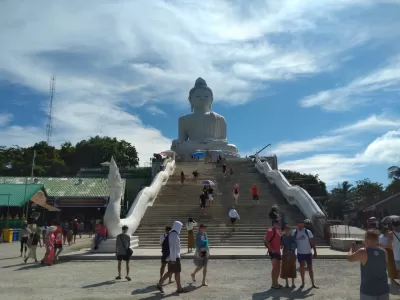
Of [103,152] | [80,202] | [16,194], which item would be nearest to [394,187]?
[80,202]

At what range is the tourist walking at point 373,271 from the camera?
13.6 ft

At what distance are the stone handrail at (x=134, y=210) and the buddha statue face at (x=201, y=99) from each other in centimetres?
1826

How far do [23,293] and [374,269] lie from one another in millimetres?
5929

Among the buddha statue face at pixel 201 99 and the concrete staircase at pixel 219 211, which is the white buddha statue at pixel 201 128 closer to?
the buddha statue face at pixel 201 99

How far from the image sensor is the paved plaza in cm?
709

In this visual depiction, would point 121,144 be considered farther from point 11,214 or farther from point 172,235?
point 172,235

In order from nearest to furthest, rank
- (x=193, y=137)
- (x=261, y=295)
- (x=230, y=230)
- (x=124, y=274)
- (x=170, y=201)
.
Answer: (x=261, y=295), (x=124, y=274), (x=230, y=230), (x=170, y=201), (x=193, y=137)

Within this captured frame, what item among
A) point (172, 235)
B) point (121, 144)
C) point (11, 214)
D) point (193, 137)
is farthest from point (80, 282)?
point (121, 144)

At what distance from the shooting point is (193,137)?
41094 millimetres

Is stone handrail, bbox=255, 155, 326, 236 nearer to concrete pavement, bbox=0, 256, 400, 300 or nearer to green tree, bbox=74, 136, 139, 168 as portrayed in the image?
concrete pavement, bbox=0, 256, 400, 300

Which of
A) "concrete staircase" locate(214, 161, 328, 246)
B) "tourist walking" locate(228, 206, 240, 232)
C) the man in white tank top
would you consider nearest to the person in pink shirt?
"concrete staircase" locate(214, 161, 328, 246)

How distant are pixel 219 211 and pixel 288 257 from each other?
1080 cm

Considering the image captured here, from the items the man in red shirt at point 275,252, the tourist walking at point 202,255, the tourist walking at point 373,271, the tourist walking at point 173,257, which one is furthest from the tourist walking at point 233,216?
the tourist walking at point 373,271

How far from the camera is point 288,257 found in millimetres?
7617
